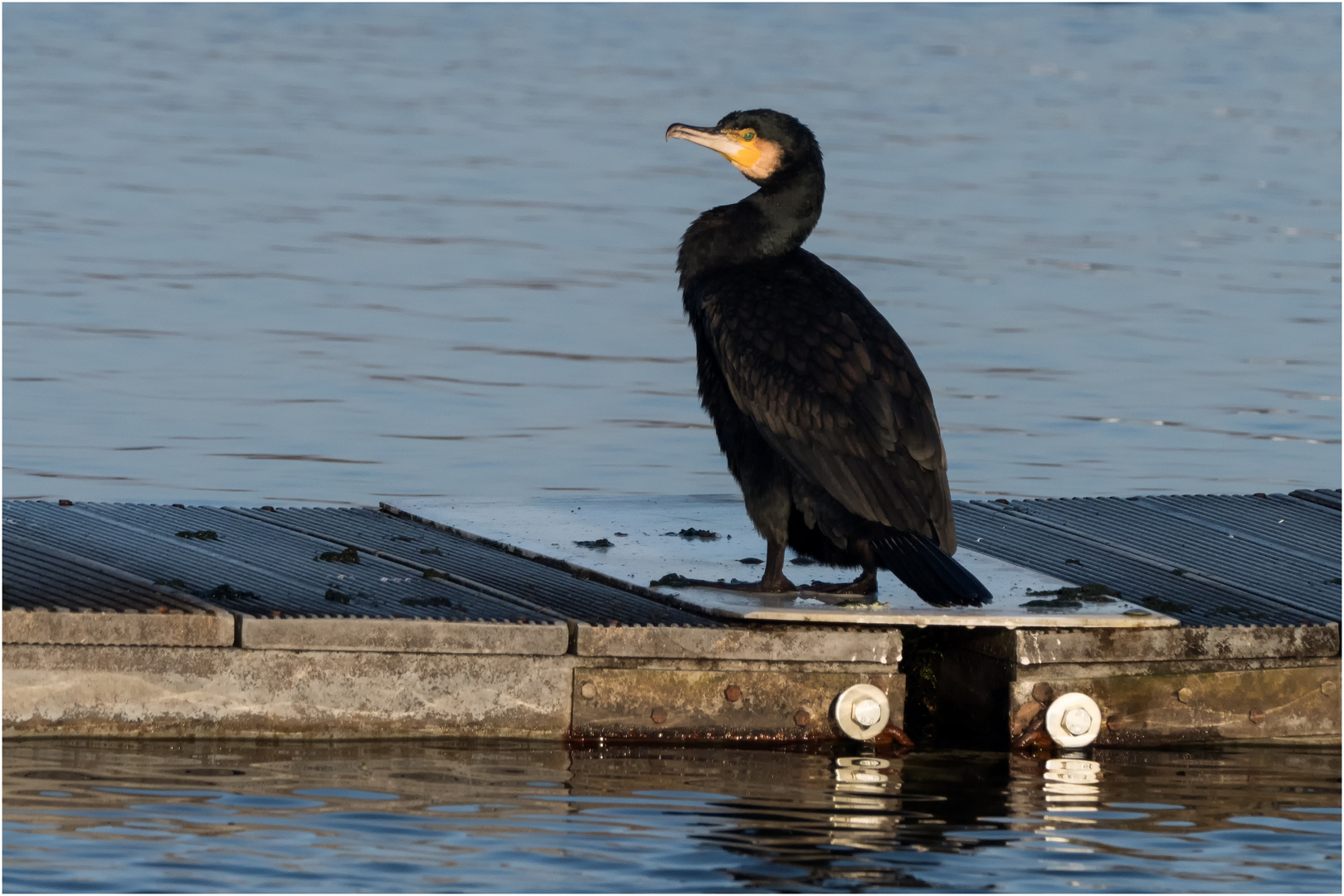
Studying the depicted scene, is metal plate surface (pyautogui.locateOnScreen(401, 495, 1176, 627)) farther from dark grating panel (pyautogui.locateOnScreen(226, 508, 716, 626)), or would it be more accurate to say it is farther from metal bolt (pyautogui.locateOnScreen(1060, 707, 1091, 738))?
metal bolt (pyautogui.locateOnScreen(1060, 707, 1091, 738))

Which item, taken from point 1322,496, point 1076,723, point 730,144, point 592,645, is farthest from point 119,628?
point 1322,496

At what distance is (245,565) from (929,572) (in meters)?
2.29

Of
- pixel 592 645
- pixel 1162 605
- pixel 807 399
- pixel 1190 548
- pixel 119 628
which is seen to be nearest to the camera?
pixel 119 628

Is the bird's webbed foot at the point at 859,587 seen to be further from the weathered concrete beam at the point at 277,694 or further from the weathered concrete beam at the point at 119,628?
the weathered concrete beam at the point at 119,628

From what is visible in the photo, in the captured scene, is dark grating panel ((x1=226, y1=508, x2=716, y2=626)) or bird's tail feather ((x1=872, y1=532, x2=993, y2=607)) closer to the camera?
bird's tail feather ((x1=872, y1=532, x2=993, y2=607))

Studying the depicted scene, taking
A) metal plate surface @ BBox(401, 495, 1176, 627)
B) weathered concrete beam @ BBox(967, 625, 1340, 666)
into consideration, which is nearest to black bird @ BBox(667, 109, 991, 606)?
metal plate surface @ BBox(401, 495, 1176, 627)

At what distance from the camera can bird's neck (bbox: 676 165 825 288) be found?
7.96 meters

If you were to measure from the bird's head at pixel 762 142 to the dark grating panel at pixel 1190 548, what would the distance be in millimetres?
1625

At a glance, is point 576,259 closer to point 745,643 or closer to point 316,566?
point 316,566

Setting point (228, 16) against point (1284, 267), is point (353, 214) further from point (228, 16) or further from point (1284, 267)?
point (228, 16)

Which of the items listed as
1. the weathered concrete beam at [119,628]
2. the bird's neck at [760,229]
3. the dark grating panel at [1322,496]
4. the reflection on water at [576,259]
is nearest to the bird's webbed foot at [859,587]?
the bird's neck at [760,229]

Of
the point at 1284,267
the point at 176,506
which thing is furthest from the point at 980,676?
the point at 1284,267

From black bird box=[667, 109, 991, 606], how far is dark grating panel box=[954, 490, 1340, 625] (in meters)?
0.99

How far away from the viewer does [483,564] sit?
823 cm
